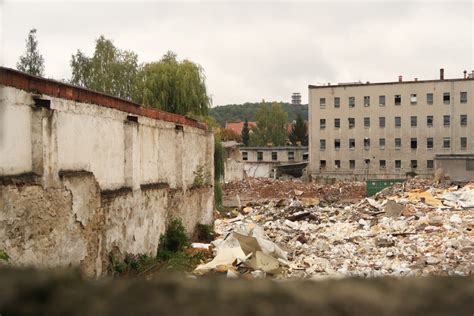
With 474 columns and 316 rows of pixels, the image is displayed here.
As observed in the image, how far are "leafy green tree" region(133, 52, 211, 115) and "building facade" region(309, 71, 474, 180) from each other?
27.4 meters

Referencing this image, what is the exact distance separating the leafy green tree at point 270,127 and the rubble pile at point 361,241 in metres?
60.1

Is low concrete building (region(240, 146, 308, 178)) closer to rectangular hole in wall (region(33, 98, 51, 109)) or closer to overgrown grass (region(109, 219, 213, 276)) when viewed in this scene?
overgrown grass (region(109, 219, 213, 276))

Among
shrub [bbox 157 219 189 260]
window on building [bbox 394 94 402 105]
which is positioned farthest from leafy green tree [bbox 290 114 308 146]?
shrub [bbox 157 219 189 260]

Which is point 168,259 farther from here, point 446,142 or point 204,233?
point 446,142

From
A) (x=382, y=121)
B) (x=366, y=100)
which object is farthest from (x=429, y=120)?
(x=366, y=100)

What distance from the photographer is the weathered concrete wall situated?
6961 millimetres

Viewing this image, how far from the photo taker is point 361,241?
50.5 ft

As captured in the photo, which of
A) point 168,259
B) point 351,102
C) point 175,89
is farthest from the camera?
point 351,102

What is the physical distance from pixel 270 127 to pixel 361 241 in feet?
227

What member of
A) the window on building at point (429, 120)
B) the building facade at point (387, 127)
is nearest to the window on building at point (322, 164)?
the building facade at point (387, 127)

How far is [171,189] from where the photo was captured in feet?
48.1

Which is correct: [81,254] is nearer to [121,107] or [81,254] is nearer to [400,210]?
[121,107]

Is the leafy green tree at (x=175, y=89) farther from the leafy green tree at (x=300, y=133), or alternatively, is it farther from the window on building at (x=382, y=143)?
the leafy green tree at (x=300, y=133)

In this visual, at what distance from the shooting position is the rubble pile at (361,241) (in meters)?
11.7
